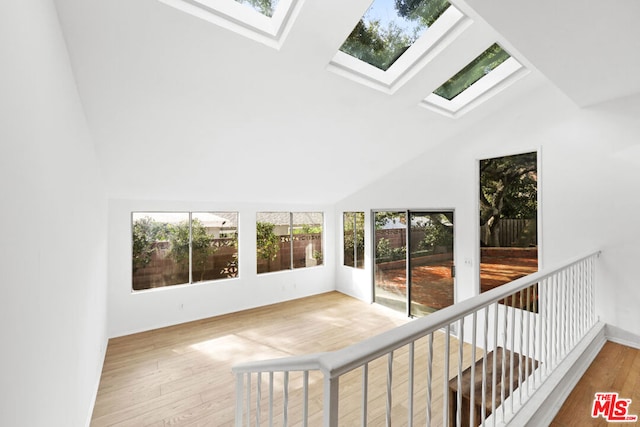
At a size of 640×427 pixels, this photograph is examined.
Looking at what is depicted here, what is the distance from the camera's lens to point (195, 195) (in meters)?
4.67

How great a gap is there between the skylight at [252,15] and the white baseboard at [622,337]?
13.5 feet

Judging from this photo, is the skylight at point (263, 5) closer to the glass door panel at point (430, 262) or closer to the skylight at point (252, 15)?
the skylight at point (252, 15)

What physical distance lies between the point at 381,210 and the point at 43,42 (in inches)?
190

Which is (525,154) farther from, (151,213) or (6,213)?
(151,213)

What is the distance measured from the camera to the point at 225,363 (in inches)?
142

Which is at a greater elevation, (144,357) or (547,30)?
(547,30)

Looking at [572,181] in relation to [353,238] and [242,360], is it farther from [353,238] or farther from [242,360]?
[242,360]

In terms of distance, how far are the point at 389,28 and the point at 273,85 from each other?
1.11m

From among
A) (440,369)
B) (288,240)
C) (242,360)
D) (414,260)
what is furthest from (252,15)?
(288,240)

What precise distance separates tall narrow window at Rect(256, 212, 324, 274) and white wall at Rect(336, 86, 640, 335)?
301 centimetres

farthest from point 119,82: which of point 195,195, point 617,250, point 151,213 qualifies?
point 617,250

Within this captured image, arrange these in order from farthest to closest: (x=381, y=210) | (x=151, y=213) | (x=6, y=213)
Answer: (x=381, y=210) → (x=151, y=213) → (x=6, y=213)

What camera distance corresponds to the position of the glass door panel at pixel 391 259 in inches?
Result: 200

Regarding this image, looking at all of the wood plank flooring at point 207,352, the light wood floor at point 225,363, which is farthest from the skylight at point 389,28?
the wood plank flooring at point 207,352
